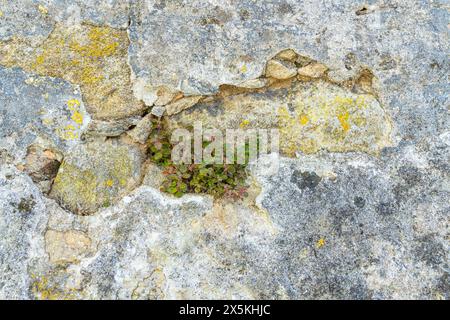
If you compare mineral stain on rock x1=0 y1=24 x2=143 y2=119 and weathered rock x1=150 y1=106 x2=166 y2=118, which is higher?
mineral stain on rock x1=0 y1=24 x2=143 y2=119

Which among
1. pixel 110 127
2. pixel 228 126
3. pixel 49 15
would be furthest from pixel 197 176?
pixel 49 15

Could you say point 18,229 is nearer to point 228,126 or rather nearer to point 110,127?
point 110,127

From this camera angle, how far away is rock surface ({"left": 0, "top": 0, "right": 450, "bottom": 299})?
2678mm

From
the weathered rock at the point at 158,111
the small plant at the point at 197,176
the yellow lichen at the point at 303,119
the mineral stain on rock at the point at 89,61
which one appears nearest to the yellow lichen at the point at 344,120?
the yellow lichen at the point at 303,119

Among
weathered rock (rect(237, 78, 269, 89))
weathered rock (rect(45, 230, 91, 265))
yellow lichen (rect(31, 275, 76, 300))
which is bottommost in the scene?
yellow lichen (rect(31, 275, 76, 300))

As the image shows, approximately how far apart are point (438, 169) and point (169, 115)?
1842 mm

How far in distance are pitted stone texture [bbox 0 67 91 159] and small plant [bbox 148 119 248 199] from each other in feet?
1.69

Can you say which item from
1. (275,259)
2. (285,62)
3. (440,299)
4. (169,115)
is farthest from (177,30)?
(440,299)

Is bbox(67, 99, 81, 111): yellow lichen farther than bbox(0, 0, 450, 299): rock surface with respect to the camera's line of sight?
Yes

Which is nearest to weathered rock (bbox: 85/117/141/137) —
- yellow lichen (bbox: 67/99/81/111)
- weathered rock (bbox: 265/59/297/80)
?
yellow lichen (bbox: 67/99/81/111)

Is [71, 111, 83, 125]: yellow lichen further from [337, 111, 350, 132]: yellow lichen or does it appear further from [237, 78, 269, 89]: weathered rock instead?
[337, 111, 350, 132]: yellow lichen

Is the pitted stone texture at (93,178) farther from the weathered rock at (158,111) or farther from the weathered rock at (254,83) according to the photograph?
the weathered rock at (254,83)

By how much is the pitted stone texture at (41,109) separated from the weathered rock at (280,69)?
126cm

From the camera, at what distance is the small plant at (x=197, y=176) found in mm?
2891
